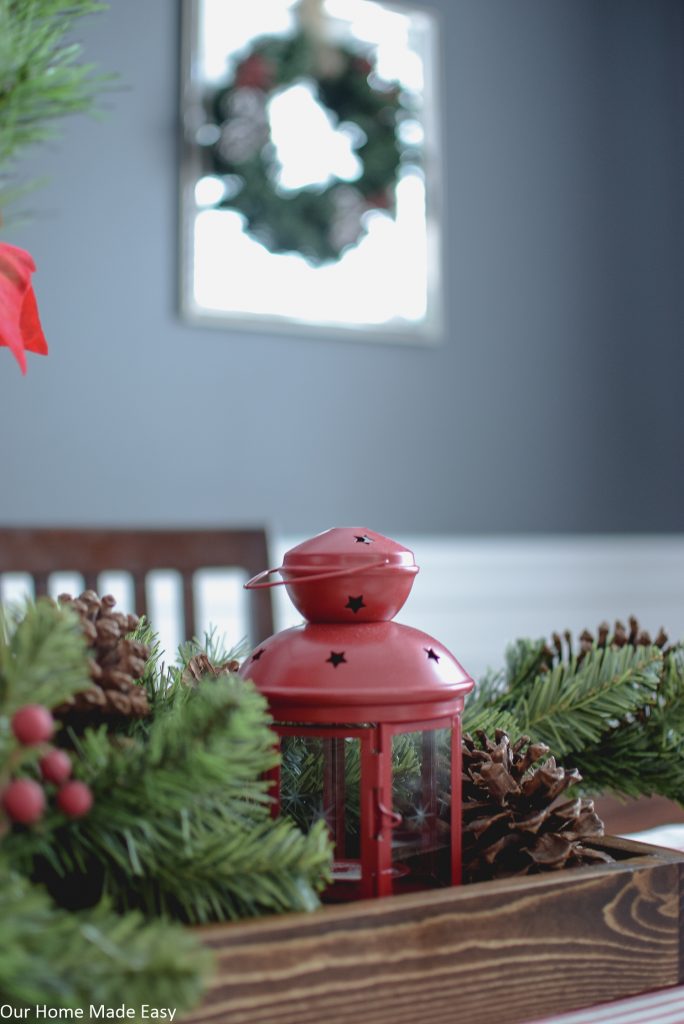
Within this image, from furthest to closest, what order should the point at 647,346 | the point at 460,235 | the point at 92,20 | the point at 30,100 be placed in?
the point at 647,346, the point at 460,235, the point at 92,20, the point at 30,100

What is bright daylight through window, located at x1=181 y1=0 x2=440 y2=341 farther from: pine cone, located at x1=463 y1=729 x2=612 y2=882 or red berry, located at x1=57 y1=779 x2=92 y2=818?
red berry, located at x1=57 y1=779 x2=92 y2=818

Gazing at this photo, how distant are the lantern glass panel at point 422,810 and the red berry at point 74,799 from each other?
15cm

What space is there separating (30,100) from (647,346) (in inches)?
97.1

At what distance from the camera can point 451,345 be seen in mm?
2414

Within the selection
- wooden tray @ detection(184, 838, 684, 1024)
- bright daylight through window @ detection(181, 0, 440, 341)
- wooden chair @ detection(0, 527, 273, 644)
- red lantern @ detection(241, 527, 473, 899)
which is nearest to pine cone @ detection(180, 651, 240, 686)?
red lantern @ detection(241, 527, 473, 899)

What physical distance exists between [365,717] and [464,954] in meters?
0.09

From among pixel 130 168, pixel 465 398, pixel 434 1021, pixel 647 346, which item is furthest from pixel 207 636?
pixel 647 346

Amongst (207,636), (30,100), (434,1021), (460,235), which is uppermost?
(460,235)

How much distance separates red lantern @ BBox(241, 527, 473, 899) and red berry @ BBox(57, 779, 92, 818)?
0.36 ft

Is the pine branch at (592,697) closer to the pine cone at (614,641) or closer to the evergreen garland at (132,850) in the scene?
the pine cone at (614,641)

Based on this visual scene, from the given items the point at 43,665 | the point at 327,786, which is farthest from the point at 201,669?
the point at 43,665

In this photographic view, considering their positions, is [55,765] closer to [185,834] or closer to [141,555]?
[185,834]

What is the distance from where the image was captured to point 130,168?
2062 mm

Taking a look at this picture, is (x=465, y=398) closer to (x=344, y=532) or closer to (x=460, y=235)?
(x=460, y=235)
